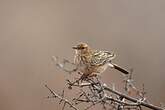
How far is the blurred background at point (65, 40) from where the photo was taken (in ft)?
14.9

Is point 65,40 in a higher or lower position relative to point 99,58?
lower

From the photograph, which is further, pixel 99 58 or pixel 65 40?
pixel 65 40

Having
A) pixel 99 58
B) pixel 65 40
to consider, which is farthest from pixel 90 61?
pixel 65 40

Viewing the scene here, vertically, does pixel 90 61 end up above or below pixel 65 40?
above

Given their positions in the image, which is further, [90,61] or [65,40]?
[65,40]

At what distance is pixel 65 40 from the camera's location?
475 centimetres

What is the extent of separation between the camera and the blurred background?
178 inches

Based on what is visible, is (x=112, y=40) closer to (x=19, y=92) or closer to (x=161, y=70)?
(x=161, y=70)

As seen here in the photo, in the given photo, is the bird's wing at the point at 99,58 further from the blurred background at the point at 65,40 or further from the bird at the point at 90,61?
the blurred background at the point at 65,40

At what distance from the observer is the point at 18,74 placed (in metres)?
4.63

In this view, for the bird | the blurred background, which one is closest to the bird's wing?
the bird

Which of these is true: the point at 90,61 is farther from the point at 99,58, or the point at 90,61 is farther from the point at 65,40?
the point at 65,40

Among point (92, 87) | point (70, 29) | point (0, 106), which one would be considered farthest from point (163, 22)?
point (92, 87)

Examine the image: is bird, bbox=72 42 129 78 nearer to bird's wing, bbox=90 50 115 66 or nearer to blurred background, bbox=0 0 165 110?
bird's wing, bbox=90 50 115 66
